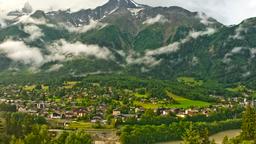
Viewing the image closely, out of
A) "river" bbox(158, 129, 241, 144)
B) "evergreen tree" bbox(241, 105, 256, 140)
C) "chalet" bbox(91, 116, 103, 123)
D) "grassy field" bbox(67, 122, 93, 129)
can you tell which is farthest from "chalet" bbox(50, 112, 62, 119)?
"evergreen tree" bbox(241, 105, 256, 140)

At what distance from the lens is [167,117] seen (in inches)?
7259

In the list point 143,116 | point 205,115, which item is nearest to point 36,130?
point 143,116

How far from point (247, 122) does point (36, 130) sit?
4157 cm

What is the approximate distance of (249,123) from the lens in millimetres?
95875

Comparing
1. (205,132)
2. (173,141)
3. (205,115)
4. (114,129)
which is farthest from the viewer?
(205,115)

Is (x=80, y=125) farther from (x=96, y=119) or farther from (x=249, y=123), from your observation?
(x=249, y=123)

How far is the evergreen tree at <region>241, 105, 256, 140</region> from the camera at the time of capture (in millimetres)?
95688

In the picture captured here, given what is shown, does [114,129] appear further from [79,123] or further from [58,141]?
[58,141]

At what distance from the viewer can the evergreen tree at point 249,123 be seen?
9569cm

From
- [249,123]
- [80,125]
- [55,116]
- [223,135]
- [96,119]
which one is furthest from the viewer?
[55,116]

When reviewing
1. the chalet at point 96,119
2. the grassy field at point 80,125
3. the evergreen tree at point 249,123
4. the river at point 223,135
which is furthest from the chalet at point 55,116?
the evergreen tree at point 249,123

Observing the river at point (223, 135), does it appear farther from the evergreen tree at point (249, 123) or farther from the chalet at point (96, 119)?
the evergreen tree at point (249, 123)

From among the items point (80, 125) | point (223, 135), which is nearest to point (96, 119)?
point (80, 125)

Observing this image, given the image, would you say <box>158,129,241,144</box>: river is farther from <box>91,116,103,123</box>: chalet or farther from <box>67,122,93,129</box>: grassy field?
<box>91,116,103,123</box>: chalet
